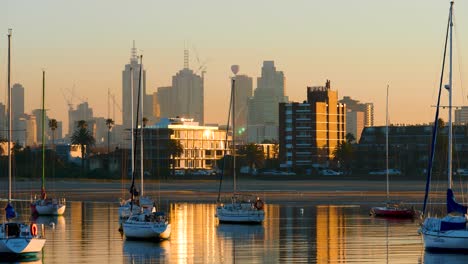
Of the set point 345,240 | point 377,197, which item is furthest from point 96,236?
point 377,197

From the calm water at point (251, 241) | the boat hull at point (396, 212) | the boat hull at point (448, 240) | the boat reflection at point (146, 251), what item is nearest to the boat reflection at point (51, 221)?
the calm water at point (251, 241)

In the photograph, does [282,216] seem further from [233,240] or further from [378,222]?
[233,240]

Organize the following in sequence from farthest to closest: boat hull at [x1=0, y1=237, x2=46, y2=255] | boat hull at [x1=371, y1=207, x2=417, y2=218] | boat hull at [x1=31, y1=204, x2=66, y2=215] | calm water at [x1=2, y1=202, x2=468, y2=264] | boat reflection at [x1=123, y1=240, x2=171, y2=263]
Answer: boat hull at [x1=31, y1=204, x2=66, y2=215], boat hull at [x1=371, y1=207, x2=417, y2=218], calm water at [x1=2, y1=202, x2=468, y2=264], boat reflection at [x1=123, y1=240, x2=171, y2=263], boat hull at [x1=0, y1=237, x2=46, y2=255]

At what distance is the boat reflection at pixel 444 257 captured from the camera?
66.2 m

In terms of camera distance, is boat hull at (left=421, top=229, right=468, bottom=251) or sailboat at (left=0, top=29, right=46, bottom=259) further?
boat hull at (left=421, top=229, right=468, bottom=251)

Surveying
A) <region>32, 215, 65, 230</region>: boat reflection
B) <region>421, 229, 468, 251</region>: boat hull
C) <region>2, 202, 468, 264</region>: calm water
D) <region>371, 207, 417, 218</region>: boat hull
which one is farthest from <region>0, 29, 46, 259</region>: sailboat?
<region>371, 207, 417, 218</region>: boat hull

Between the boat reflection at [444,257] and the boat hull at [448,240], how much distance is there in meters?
0.34

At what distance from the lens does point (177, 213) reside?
112 meters

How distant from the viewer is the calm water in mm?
67812

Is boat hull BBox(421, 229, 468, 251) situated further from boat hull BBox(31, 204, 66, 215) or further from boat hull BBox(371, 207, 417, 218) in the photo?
boat hull BBox(31, 204, 66, 215)

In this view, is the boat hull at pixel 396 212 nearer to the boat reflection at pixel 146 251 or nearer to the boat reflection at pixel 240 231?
the boat reflection at pixel 240 231

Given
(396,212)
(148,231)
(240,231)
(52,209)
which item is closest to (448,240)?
(148,231)

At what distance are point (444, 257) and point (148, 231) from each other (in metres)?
20.4

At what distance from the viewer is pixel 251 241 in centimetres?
7931
